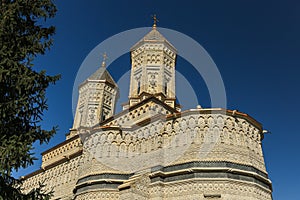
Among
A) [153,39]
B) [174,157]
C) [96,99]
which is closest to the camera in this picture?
[174,157]

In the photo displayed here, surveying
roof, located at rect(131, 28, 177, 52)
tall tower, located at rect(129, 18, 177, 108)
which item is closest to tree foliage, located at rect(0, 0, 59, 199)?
tall tower, located at rect(129, 18, 177, 108)

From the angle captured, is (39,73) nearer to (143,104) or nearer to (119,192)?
(119,192)

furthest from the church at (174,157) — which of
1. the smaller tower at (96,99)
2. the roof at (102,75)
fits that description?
the roof at (102,75)

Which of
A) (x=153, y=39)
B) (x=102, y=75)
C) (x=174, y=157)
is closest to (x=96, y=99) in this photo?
(x=102, y=75)

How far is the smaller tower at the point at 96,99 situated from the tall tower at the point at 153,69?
17.0ft

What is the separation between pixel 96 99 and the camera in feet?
81.8

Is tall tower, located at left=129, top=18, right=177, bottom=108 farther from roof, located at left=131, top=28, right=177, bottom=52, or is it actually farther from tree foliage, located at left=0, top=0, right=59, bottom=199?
tree foliage, located at left=0, top=0, right=59, bottom=199

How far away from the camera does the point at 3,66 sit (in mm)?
7773

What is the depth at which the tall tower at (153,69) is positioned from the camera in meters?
19.3

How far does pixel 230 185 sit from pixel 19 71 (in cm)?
905

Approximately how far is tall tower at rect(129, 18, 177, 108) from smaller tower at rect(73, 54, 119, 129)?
518 cm

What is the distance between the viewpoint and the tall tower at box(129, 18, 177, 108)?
63.3 ft

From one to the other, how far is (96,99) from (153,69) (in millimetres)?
6885

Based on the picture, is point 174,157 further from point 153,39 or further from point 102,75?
point 102,75
